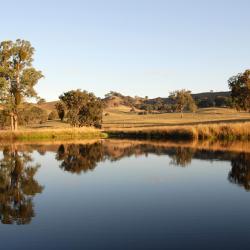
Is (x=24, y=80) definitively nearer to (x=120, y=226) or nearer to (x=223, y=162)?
(x=223, y=162)

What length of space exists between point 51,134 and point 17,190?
34.3 metres

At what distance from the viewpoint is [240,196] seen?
14.5 m

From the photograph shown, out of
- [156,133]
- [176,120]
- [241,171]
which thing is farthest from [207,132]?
[176,120]

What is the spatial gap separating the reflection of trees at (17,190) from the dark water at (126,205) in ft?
0.10

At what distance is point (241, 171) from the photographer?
2055 cm

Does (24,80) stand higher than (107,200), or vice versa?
(24,80)

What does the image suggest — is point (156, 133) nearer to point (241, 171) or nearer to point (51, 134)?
point (51, 134)

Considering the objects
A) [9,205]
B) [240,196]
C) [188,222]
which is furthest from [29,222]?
[240,196]

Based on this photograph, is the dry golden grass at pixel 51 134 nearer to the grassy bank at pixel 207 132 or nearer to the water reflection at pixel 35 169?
the grassy bank at pixel 207 132

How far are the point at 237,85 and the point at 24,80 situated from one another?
1183 inches

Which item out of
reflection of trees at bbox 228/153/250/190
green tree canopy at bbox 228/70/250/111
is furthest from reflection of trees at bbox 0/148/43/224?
green tree canopy at bbox 228/70/250/111

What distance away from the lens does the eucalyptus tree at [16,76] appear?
54.2 metres

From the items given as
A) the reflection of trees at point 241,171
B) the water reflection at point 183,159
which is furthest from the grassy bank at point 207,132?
the reflection of trees at point 241,171

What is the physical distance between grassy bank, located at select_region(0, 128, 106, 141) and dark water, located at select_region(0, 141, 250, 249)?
82.2 feet
